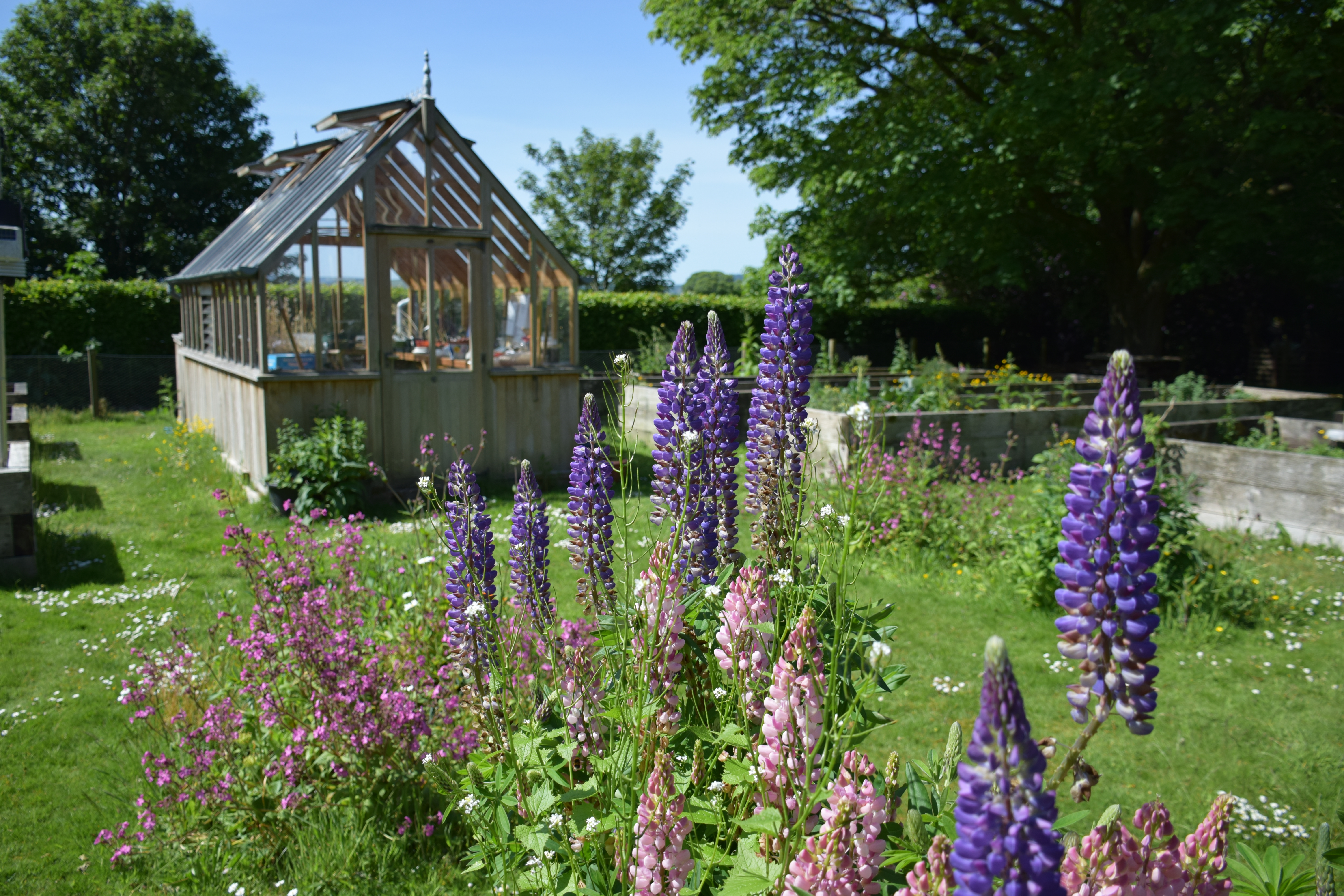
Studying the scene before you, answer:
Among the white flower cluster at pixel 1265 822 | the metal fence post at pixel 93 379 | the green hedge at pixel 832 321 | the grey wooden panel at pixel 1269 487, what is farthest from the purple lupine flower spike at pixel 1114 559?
the metal fence post at pixel 93 379

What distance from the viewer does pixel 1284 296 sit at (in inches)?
894

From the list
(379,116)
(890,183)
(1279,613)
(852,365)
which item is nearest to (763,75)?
(890,183)

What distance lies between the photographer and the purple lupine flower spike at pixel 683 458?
2441 mm

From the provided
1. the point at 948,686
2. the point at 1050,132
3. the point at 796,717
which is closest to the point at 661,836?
the point at 796,717

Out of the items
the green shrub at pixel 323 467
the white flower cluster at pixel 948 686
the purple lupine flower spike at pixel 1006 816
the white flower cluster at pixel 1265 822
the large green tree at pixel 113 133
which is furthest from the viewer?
the large green tree at pixel 113 133

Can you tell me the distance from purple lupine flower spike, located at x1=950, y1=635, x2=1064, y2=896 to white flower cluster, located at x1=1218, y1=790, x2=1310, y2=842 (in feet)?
10.8

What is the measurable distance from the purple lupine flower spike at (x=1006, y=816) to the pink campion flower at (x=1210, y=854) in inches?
21.5

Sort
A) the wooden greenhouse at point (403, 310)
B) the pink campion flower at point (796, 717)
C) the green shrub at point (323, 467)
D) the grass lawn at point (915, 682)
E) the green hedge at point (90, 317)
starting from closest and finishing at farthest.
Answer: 1. the pink campion flower at point (796, 717)
2. the grass lawn at point (915, 682)
3. the green shrub at point (323, 467)
4. the wooden greenhouse at point (403, 310)
5. the green hedge at point (90, 317)

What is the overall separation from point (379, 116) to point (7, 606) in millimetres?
7019

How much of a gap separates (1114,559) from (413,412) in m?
10.1

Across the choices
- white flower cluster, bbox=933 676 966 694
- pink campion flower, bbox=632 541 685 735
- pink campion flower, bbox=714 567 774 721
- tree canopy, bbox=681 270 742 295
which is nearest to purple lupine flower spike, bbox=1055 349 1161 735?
pink campion flower, bbox=714 567 774 721

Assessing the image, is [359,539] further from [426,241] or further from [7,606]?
[426,241]

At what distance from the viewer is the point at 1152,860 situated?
1.42 m

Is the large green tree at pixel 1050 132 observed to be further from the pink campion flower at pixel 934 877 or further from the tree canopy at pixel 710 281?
the tree canopy at pixel 710 281
